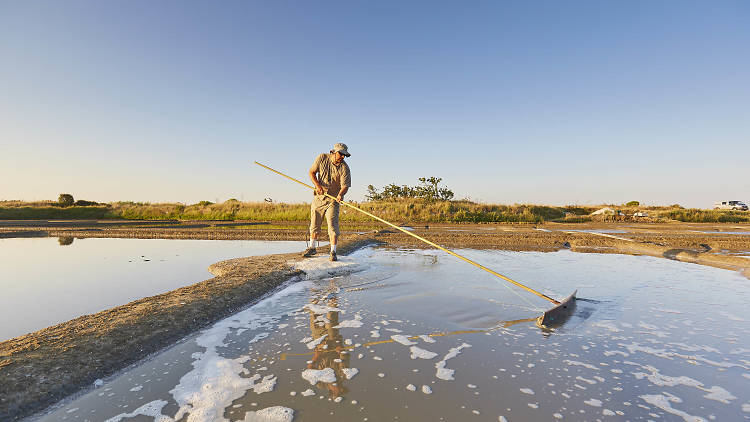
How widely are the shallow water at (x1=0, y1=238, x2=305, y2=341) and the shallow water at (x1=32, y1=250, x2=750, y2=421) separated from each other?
7.15ft

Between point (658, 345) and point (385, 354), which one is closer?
point (385, 354)

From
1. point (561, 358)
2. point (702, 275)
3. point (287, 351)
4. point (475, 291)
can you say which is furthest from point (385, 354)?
point (702, 275)

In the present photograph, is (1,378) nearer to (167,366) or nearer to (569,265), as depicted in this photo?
(167,366)

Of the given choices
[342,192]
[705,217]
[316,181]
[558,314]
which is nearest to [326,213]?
[342,192]

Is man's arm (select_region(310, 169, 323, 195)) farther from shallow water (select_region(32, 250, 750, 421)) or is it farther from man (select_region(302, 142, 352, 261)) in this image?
shallow water (select_region(32, 250, 750, 421))

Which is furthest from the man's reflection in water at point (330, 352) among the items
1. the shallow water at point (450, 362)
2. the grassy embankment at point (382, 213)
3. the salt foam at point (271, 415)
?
the grassy embankment at point (382, 213)

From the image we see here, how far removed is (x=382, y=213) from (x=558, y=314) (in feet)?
70.7

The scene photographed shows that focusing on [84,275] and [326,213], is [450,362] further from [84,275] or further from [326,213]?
[84,275]

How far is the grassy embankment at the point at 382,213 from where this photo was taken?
24.9 meters

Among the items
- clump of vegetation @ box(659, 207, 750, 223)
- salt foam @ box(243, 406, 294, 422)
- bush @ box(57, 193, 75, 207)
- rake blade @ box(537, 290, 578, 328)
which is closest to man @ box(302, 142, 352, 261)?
rake blade @ box(537, 290, 578, 328)

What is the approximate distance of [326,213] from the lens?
7625 mm

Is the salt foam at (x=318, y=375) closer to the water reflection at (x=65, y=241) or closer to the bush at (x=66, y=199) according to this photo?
the water reflection at (x=65, y=241)

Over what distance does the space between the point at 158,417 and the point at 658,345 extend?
4561 mm

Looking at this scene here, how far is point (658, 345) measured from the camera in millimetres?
3414
